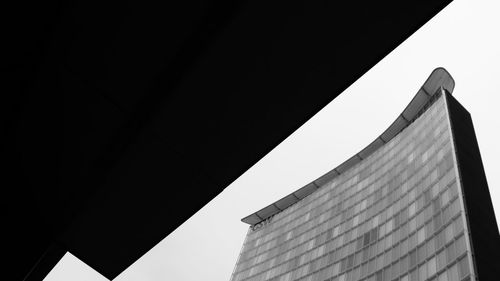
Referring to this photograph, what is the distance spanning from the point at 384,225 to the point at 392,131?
75.7 feet

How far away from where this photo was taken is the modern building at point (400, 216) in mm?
33625

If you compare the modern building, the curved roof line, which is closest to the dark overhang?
the modern building

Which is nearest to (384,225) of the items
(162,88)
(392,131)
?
(392,131)

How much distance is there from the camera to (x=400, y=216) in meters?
44.3

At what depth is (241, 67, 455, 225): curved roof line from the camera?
191 ft

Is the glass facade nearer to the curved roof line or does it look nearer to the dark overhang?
the curved roof line

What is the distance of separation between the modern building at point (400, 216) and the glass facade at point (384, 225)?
0.13m

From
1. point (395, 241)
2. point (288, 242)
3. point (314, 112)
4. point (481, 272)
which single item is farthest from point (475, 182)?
point (314, 112)

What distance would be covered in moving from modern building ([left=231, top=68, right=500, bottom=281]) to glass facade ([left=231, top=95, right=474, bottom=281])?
134 mm

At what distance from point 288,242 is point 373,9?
205 ft

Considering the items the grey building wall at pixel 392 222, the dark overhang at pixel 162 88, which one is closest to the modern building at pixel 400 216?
the grey building wall at pixel 392 222

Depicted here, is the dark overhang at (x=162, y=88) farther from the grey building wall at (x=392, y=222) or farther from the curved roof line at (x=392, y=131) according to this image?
the curved roof line at (x=392, y=131)

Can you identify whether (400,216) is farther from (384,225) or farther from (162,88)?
(162,88)

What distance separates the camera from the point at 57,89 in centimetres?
226
